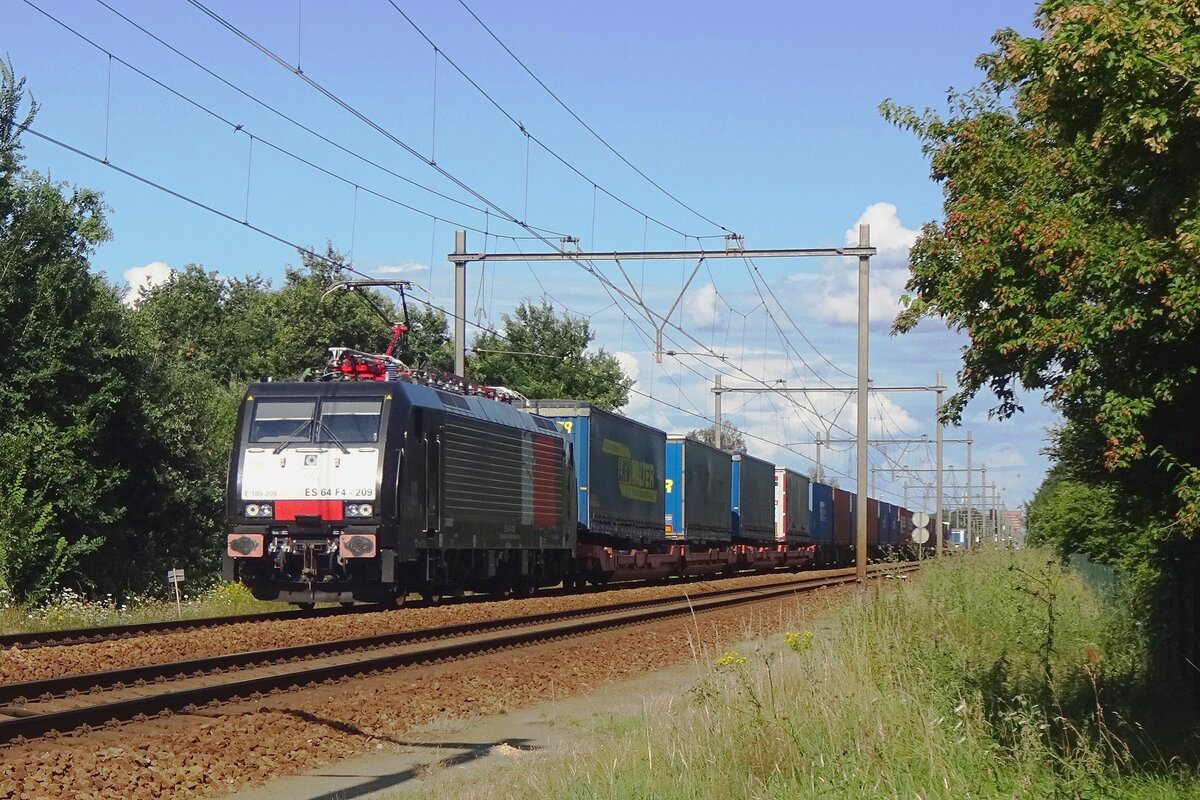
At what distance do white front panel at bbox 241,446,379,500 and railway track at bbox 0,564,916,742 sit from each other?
2.73 m

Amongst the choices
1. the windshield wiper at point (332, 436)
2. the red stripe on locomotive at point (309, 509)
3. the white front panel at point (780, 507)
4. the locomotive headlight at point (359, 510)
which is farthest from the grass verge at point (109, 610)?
the white front panel at point (780, 507)

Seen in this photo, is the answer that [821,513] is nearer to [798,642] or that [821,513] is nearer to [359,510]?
[359,510]

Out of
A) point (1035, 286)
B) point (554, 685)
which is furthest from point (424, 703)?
point (1035, 286)

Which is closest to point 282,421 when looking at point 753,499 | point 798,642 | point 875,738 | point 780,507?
point 798,642

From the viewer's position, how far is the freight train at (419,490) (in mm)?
20141

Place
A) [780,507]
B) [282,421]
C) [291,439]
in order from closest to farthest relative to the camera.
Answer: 1. [291,439]
2. [282,421]
3. [780,507]

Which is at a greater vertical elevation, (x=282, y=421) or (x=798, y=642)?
(x=282, y=421)

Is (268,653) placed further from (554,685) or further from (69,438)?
(69,438)

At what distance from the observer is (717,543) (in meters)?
41.8

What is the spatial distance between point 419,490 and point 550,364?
151ft

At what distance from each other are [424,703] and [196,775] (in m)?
3.66

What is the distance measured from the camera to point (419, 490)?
21109mm

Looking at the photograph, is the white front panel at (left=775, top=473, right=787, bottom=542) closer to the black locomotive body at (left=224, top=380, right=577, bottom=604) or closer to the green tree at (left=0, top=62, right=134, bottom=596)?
the green tree at (left=0, top=62, right=134, bottom=596)

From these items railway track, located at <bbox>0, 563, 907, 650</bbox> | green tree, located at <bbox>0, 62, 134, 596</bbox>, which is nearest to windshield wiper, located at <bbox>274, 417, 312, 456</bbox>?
railway track, located at <bbox>0, 563, 907, 650</bbox>
